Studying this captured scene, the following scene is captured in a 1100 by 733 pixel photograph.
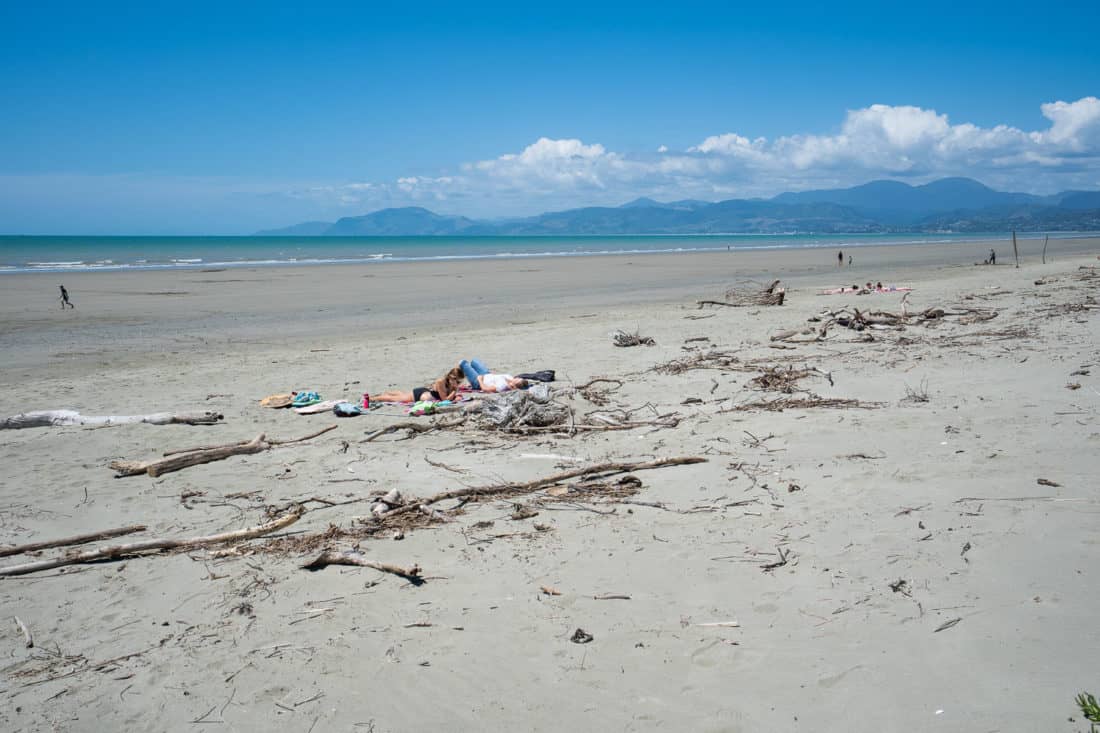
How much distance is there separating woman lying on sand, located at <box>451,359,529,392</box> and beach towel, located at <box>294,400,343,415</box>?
1.70 metres

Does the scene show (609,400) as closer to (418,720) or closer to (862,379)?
(862,379)

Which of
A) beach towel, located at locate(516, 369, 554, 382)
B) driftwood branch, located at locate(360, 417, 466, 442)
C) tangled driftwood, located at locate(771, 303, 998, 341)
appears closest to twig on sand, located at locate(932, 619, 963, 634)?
driftwood branch, located at locate(360, 417, 466, 442)

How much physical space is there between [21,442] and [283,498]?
396cm

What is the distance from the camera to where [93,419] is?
313 inches

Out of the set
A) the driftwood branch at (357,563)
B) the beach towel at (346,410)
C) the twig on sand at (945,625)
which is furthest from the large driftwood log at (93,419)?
the twig on sand at (945,625)

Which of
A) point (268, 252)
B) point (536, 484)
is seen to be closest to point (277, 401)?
point (536, 484)

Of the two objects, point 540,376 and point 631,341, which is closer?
point 540,376

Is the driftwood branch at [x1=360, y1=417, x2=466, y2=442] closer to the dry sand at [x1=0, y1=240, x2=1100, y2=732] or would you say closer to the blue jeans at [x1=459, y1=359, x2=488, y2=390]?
the dry sand at [x1=0, y1=240, x2=1100, y2=732]

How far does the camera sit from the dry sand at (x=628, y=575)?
2.97m

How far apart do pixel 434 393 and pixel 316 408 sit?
1.43 meters

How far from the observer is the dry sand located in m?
2.97

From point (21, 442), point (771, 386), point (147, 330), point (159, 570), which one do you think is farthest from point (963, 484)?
point (147, 330)

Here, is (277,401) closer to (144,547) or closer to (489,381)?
(489,381)

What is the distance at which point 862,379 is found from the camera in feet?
27.1
